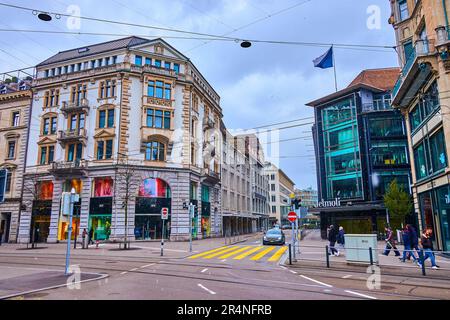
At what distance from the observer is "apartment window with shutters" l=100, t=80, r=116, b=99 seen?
3497cm

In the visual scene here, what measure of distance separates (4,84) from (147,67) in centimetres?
2110

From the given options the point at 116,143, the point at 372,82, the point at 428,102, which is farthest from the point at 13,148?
the point at 372,82

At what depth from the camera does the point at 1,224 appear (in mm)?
36562

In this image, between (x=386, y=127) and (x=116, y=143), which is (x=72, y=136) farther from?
(x=386, y=127)

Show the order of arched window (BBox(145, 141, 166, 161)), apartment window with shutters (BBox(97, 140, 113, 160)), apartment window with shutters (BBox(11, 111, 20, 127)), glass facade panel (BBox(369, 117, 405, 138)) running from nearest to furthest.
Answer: apartment window with shutters (BBox(97, 140, 113, 160)) → arched window (BBox(145, 141, 166, 161)) → glass facade panel (BBox(369, 117, 405, 138)) → apartment window with shutters (BBox(11, 111, 20, 127))

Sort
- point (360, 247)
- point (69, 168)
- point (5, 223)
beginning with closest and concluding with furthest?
point (360, 247) → point (69, 168) → point (5, 223)

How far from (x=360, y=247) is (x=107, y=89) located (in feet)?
97.2

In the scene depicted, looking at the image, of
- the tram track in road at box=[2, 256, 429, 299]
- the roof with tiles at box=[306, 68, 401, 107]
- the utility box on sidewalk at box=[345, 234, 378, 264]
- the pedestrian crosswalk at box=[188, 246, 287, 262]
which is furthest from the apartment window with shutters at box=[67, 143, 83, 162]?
the utility box on sidewalk at box=[345, 234, 378, 264]

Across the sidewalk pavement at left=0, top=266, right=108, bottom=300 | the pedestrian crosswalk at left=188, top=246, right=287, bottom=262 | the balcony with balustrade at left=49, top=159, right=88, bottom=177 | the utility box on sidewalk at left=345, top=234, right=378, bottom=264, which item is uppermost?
the balcony with balustrade at left=49, top=159, right=88, bottom=177

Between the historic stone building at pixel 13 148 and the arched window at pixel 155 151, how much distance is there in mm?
14911

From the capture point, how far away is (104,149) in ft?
111

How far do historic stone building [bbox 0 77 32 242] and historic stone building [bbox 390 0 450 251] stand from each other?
1507 inches

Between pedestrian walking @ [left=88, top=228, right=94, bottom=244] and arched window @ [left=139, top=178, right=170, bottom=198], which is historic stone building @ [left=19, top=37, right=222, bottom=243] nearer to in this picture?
arched window @ [left=139, top=178, right=170, bottom=198]
